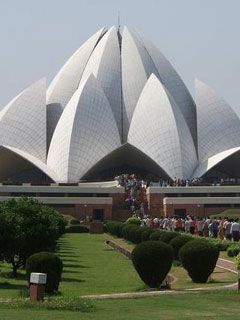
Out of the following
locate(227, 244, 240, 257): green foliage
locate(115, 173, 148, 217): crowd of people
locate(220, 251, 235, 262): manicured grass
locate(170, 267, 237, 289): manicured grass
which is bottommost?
locate(170, 267, 237, 289): manicured grass

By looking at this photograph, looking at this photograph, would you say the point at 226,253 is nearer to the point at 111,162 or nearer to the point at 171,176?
the point at 171,176

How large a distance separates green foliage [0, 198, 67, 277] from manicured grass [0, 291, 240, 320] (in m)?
4.76

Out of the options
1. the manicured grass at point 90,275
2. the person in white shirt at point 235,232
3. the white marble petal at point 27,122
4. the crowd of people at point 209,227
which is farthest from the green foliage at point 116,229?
the white marble petal at point 27,122

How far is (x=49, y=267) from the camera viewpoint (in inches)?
472

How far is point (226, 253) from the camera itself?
19.0 meters

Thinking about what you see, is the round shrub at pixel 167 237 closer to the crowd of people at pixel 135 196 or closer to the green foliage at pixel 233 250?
the green foliage at pixel 233 250

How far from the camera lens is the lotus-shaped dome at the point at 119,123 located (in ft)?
165

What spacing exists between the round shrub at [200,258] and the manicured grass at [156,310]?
2.12m

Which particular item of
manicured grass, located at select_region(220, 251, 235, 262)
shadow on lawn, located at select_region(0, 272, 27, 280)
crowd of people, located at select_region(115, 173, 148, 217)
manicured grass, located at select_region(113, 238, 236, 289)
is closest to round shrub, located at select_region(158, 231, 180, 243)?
manicured grass, located at select_region(220, 251, 235, 262)

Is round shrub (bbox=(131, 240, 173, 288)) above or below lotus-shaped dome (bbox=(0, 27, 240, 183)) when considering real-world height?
below

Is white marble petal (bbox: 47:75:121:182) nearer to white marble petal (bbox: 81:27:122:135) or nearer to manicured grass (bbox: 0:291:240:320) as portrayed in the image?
white marble petal (bbox: 81:27:122:135)

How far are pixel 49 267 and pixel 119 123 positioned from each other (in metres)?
43.8

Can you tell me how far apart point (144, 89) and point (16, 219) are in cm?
3922

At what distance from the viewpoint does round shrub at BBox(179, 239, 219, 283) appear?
42.7ft
